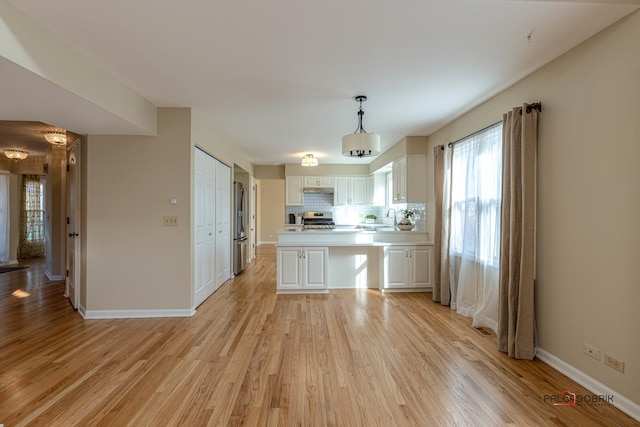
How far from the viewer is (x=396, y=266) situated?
16.5 ft

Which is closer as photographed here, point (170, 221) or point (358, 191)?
point (170, 221)

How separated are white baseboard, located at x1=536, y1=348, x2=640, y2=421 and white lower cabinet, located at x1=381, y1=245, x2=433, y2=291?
2.33m

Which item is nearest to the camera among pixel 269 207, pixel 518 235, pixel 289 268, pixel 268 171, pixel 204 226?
pixel 518 235

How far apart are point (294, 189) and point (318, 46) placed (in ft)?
18.6

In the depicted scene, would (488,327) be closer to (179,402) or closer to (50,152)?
A: (179,402)

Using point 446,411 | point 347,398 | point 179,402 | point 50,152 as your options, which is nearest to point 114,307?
point 179,402

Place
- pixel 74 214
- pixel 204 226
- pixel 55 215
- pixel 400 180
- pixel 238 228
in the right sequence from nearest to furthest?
pixel 74 214 < pixel 204 226 < pixel 400 180 < pixel 55 215 < pixel 238 228

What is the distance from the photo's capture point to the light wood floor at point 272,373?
1.96 m

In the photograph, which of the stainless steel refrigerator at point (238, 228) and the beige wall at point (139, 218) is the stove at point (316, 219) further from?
the beige wall at point (139, 218)

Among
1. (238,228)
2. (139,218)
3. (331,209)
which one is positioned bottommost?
(238,228)

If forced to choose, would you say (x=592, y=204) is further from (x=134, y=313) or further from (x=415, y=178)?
(x=134, y=313)

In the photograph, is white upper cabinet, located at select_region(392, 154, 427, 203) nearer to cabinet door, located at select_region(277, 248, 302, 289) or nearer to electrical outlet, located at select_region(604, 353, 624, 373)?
cabinet door, located at select_region(277, 248, 302, 289)

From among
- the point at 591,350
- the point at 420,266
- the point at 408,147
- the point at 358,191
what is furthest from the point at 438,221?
the point at 358,191

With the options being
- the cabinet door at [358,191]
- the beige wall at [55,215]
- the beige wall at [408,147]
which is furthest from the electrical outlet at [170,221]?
the cabinet door at [358,191]
